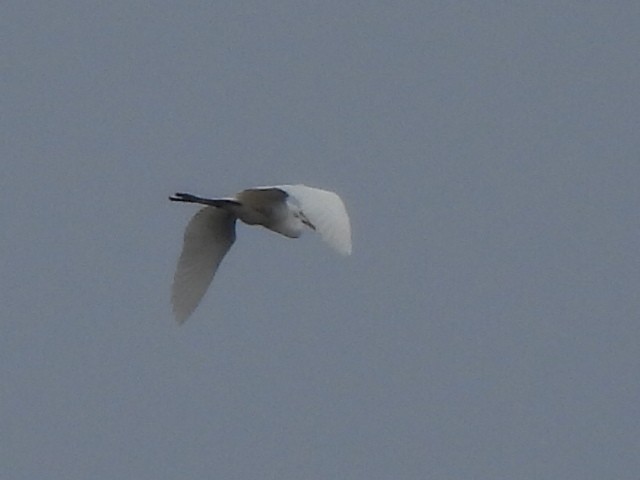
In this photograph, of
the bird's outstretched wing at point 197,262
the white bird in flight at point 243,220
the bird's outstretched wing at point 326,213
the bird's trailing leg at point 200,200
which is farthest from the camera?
the bird's outstretched wing at point 197,262

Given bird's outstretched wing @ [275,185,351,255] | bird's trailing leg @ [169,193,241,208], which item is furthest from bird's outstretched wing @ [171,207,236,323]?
bird's outstretched wing @ [275,185,351,255]

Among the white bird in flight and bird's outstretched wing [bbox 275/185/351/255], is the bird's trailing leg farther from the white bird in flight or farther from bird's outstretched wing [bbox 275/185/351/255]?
bird's outstretched wing [bbox 275/185/351/255]

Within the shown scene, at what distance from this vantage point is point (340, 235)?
22.0 m

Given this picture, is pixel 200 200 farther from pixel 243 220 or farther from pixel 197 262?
pixel 197 262

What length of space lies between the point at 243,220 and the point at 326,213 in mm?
3297

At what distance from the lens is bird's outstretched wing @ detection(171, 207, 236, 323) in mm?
26797

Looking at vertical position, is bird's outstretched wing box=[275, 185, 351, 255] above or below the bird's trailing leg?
below

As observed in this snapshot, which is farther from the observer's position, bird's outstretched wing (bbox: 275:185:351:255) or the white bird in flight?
the white bird in flight

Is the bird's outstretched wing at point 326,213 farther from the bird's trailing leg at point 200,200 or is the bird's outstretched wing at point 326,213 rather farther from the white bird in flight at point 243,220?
the bird's trailing leg at point 200,200

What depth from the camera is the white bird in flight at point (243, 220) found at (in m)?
22.4

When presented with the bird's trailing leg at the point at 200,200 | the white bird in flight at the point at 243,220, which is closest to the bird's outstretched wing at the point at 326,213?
the white bird in flight at the point at 243,220

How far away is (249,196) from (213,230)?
1642 mm

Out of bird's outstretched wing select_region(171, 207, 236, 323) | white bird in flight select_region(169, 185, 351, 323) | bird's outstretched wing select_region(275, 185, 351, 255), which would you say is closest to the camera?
bird's outstretched wing select_region(275, 185, 351, 255)

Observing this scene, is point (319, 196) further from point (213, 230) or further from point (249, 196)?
point (213, 230)
